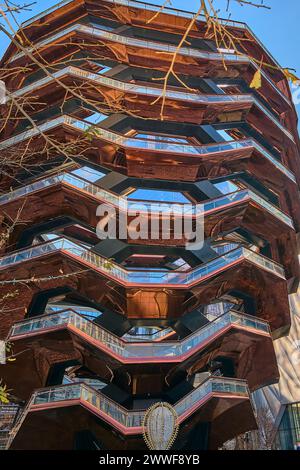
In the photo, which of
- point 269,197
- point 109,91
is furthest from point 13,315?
point 269,197

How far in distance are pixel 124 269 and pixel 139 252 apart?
7.39 feet

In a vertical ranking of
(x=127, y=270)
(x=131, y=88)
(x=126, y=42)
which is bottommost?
(x=127, y=270)

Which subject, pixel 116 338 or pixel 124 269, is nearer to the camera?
pixel 116 338

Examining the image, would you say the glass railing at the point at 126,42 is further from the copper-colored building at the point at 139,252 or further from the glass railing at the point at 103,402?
the glass railing at the point at 103,402

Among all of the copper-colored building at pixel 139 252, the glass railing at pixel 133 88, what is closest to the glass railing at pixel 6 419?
the copper-colored building at pixel 139 252

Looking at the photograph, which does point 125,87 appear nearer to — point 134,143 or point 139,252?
point 134,143

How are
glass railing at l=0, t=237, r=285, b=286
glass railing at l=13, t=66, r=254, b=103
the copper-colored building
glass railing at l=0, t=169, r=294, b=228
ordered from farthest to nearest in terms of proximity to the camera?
glass railing at l=13, t=66, r=254, b=103, glass railing at l=0, t=169, r=294, b=228, glass railing at l=0, t=237, r=285, b=286, the copper-colored building

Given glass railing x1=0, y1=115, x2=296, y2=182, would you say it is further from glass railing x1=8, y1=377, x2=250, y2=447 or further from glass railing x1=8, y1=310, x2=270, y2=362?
glass railing x1=8, y1=377, x2=250, y2=447

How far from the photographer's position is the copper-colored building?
15773 millimetres

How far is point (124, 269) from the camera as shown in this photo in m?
17.6

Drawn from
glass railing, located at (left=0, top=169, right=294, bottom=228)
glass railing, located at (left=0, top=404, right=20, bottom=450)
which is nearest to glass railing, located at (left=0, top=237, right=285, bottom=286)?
glass railing, located at (left=0, top=169, right=294, bottom=228)

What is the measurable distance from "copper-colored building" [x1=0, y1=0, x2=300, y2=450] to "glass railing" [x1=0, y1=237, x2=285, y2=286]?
61 mm

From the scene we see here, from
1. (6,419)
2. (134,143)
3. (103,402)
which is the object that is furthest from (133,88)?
(6,419)

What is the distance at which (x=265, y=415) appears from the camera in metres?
30.5
